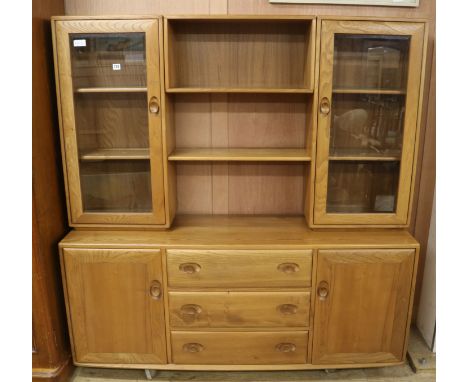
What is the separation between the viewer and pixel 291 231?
179cm

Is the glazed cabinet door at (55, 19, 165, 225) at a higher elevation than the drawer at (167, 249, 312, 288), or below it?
higher

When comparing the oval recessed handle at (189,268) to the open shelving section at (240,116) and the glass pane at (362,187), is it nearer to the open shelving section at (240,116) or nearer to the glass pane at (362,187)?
the open shelving section at (240,116)

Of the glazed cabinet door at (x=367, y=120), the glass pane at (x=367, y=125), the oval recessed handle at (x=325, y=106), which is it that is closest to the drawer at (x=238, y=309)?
the glazed cabinet door at (x=367, y=120)

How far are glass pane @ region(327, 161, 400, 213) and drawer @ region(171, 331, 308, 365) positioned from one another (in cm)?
64

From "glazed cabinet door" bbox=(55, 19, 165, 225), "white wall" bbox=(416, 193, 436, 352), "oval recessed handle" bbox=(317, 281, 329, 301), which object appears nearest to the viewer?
"glazed cabinet door" bbox=(55, 19, 165, 225)

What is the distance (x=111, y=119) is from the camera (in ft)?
5.69

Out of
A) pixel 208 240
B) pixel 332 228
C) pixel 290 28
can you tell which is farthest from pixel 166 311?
pixel 290 28

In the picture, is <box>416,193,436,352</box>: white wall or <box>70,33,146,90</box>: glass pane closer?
<box>70,33,146,90</box>: glass pane

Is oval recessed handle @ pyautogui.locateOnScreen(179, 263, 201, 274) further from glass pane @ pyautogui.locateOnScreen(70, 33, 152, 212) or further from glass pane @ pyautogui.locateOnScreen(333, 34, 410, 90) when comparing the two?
glass pane @ pyautogui.locateOnScreen(333, 34, 410, 90)

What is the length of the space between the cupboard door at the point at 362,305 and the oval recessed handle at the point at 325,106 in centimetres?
62

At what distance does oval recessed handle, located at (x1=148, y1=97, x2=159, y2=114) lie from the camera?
1623mm

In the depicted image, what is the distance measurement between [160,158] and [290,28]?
0.88 m

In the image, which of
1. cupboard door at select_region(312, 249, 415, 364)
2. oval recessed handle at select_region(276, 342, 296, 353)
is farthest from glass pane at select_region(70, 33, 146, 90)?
oval recessed handle at select_region(276, 342, 296, 353)

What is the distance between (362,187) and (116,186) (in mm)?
1174
